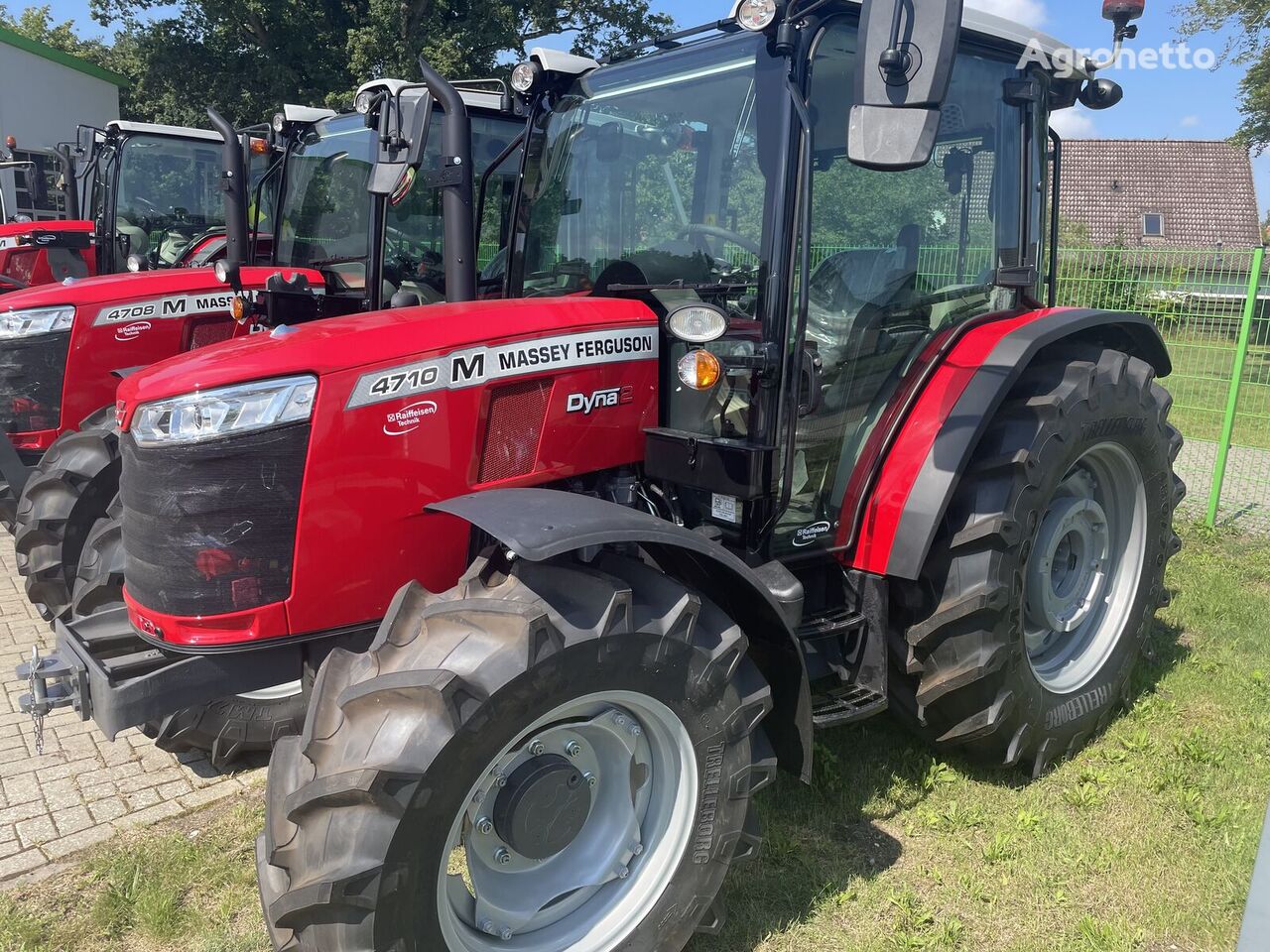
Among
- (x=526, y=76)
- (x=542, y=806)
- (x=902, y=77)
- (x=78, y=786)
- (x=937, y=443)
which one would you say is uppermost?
(x=526, y=76)

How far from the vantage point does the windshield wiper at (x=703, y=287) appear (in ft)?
8.75

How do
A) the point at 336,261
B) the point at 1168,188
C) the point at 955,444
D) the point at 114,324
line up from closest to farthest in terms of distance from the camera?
the point at 955,444 → the point at 114,324 → the point at 336,261 → the point at 1168,188

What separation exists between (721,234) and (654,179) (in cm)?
33

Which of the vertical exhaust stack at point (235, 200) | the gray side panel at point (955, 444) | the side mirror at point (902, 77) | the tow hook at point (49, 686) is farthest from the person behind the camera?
the vertical exhaust stack at point (235, 200)

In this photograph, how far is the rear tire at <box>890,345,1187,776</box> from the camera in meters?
2.89

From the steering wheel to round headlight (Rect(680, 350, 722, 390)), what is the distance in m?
0.36

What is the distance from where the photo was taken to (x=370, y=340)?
2367mm

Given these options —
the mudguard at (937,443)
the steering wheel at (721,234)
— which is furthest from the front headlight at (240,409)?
the mudguard at (937,443)

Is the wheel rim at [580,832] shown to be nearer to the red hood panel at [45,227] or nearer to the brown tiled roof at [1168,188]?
the red hood panel at [45,227]

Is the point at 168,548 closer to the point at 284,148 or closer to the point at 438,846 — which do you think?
the point at 438,846

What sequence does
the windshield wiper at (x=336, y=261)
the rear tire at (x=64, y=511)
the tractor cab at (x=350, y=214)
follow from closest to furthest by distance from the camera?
1. the rear tire at (x=64, y=511)
2. the tractor cab at (x=350, y=214)
3. the windshield wiper at (x=336, y=261)

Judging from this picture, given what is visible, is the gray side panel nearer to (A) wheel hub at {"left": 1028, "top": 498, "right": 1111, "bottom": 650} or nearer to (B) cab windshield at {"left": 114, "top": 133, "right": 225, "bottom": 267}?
(A) wheel hub at {"left": 1028, "top": 498, "right": 1111, "bottom": 650}

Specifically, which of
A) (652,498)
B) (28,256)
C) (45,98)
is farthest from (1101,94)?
(45,98)

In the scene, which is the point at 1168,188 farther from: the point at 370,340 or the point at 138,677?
the point at 138,677
